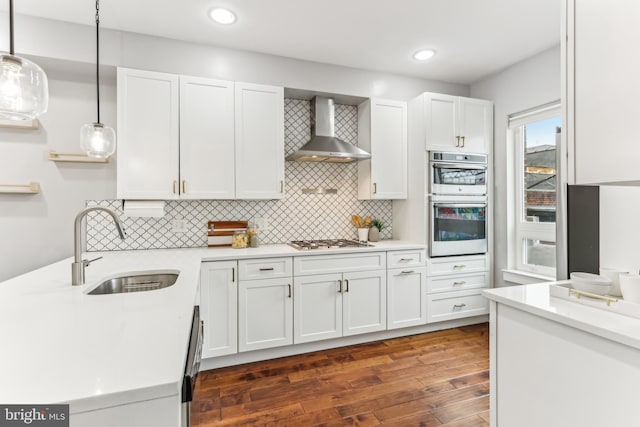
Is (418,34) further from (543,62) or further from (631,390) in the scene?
(631,390)

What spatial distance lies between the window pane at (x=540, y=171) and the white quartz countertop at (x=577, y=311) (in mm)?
1916

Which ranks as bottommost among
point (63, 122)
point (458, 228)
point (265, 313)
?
point (265, 313)

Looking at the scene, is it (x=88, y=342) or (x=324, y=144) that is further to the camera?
(x=324, y=144)

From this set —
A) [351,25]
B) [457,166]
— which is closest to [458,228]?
[457,166]

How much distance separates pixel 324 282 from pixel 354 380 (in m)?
0.82

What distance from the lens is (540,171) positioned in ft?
10.2

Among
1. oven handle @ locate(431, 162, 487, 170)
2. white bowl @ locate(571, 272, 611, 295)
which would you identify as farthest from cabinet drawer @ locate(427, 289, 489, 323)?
white bowl @ locate(571, 272, 611, 295)

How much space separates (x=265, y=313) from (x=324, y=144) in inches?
65.2

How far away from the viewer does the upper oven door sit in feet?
10.5

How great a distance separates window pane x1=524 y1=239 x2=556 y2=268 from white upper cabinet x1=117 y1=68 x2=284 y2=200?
8.63ft

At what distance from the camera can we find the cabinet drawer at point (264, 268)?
2.57 metres

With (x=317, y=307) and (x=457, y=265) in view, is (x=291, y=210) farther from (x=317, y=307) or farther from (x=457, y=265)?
(x=457, y=265)

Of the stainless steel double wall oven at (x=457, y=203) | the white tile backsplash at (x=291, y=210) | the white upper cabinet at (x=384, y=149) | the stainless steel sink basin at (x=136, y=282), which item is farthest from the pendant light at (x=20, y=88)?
the stainless steel double wall oven at (x=457, y=203)

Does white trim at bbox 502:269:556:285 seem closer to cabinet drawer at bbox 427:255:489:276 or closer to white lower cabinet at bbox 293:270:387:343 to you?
cabinet drawer at bbox 427:255:489:276
